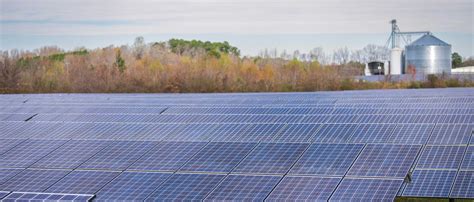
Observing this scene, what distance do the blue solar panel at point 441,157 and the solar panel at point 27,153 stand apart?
9.42 metres

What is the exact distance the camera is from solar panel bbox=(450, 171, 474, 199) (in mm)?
14789

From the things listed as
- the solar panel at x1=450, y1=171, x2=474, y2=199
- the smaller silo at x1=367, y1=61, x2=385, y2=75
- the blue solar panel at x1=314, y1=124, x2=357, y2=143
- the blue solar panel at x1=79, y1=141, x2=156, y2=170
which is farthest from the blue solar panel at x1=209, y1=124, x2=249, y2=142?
the smaller silo at x1=367, y1=61, x2=385, y2=75

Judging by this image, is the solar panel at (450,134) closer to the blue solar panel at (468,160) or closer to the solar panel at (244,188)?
the blue solar panel at (468,160)

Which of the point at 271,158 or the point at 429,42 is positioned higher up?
the point at 429,42

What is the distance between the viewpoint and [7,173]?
702 inches

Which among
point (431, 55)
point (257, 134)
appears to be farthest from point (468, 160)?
point (431, 55)

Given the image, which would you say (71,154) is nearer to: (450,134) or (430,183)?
(430,183)

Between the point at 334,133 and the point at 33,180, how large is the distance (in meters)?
Result: 7.55

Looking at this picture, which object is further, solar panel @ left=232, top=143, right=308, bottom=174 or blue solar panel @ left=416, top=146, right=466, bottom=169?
solar panel @ left=232, top=143, right=308, bottom=174

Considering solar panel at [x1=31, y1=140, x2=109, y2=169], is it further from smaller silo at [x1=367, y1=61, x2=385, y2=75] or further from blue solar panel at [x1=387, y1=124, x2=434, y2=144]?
smaller silo at [x1=367, y1=61, x2=385, y2=75]

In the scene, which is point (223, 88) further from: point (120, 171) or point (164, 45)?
point (120, 171)

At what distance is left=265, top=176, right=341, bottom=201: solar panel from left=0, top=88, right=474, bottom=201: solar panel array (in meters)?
0.02

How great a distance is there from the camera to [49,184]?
16875 mm

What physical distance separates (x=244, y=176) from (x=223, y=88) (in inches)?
1640
